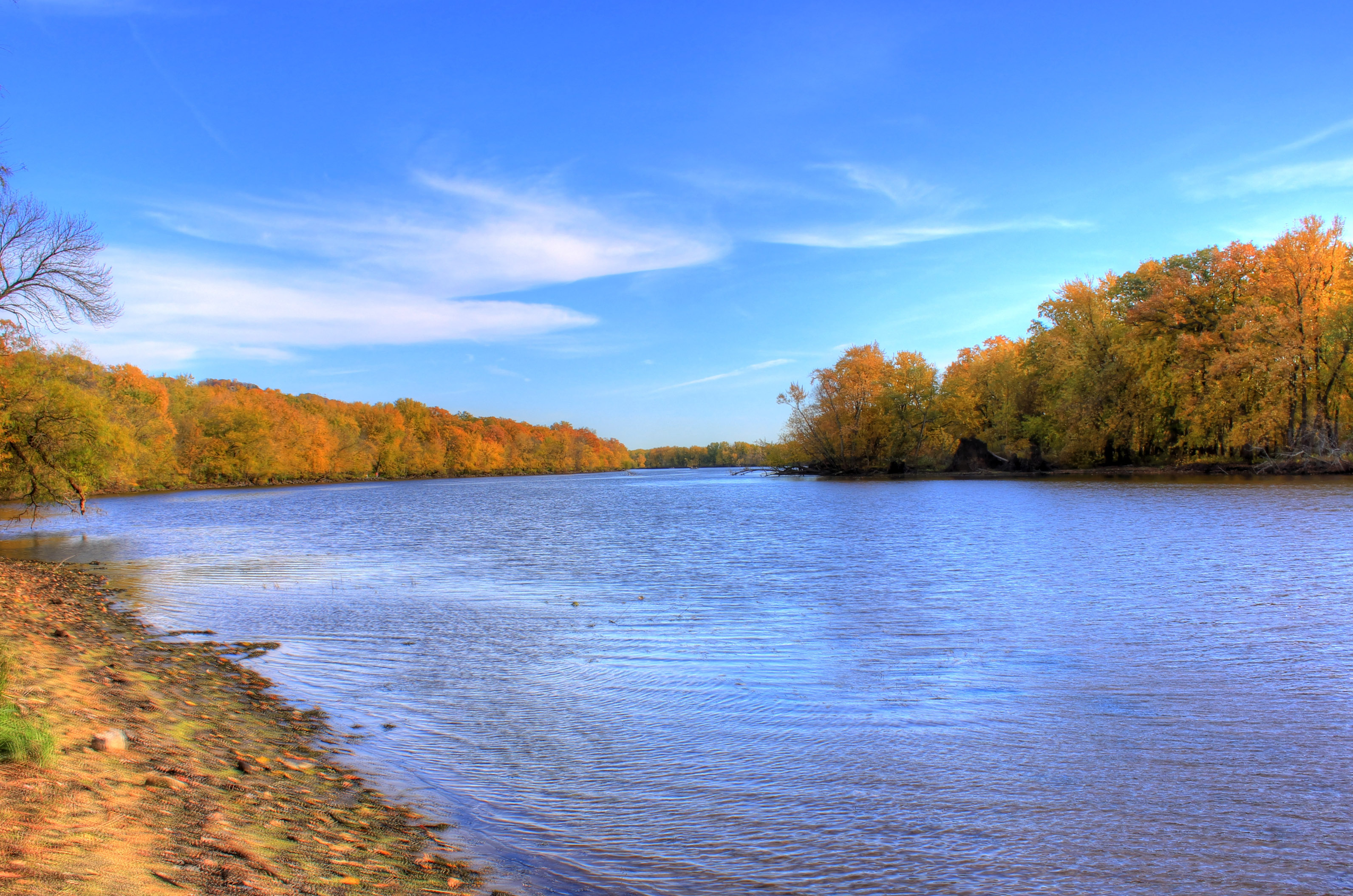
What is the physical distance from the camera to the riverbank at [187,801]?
3.17m

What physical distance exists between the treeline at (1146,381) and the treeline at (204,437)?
55.5 m

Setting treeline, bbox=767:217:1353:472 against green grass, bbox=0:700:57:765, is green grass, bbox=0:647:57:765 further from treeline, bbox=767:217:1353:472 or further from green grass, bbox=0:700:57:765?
treeline, bbox=767:217:1353:472

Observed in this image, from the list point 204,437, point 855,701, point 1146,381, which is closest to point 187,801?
point 855,701

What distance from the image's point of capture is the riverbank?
10.4 feet

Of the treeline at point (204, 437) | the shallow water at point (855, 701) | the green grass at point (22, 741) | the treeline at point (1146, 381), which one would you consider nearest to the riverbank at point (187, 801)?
the green grass at point (22, 741)

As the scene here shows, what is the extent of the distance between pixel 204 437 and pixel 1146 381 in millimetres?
91779

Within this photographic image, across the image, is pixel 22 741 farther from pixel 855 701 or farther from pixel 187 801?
pixel 855 701

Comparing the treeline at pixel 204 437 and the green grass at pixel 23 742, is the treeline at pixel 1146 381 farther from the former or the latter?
the treeline at pixel 204 437

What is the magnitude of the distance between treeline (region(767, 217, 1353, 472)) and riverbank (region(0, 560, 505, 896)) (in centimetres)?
4887

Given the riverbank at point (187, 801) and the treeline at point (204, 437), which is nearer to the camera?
the riverbank at point (187, 801)

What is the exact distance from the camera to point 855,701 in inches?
277

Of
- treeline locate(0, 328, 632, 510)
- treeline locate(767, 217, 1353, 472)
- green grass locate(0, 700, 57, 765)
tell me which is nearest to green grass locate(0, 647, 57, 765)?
green grass locate(0, 700, 57, 765)

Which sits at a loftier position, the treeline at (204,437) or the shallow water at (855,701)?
the treeline at (204,437)

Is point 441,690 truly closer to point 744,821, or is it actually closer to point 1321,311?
point 744,821
